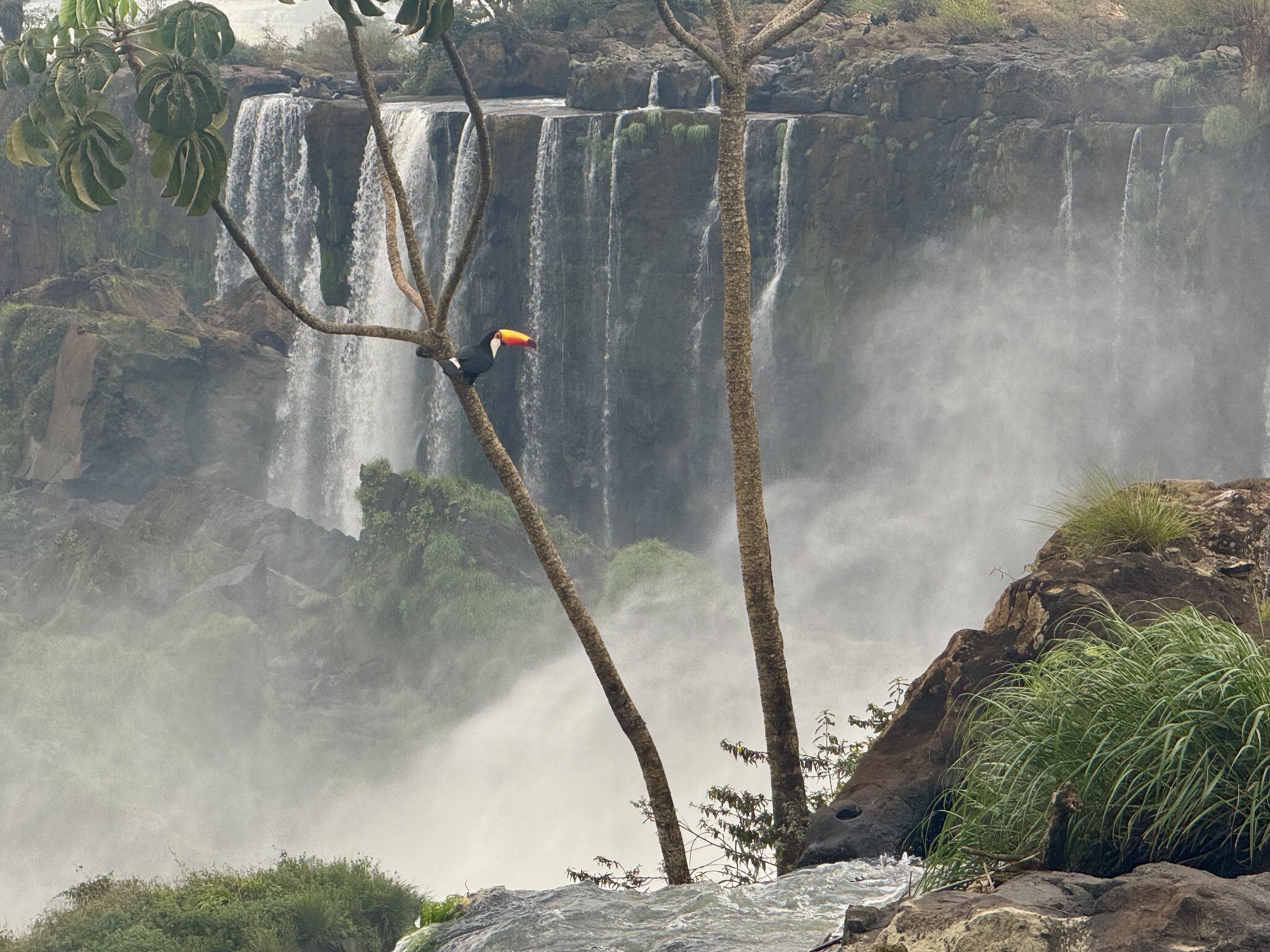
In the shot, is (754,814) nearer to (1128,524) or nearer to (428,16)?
(1128,524)

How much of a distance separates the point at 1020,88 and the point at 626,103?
658 cm

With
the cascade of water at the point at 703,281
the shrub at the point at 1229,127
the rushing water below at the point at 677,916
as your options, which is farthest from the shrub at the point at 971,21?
the rushing water below at the point at 677,916

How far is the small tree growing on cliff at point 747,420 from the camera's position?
7383mm

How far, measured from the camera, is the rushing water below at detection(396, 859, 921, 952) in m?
4.70

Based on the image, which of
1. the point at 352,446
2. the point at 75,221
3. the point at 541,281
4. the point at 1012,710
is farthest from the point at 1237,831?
the point at 75,221

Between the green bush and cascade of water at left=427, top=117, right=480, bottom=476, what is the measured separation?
13.7 meters

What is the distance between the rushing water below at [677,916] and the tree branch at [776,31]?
163 inches

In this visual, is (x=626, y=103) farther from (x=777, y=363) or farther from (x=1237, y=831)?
(x=1237, y=831)

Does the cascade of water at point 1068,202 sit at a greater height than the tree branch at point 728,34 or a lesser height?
greater

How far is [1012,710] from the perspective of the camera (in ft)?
15.0

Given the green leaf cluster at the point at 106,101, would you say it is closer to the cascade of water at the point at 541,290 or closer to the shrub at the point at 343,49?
the cascade of water at the point at 541,290

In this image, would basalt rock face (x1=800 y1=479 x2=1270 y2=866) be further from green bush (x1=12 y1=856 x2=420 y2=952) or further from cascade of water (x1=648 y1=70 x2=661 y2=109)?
cascade of water (x1=648 y1=70 x2=661 y2=109)

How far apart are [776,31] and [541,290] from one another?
1679cm

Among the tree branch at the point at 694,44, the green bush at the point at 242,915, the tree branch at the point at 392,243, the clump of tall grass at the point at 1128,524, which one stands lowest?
the green bush at the point at 242,915
